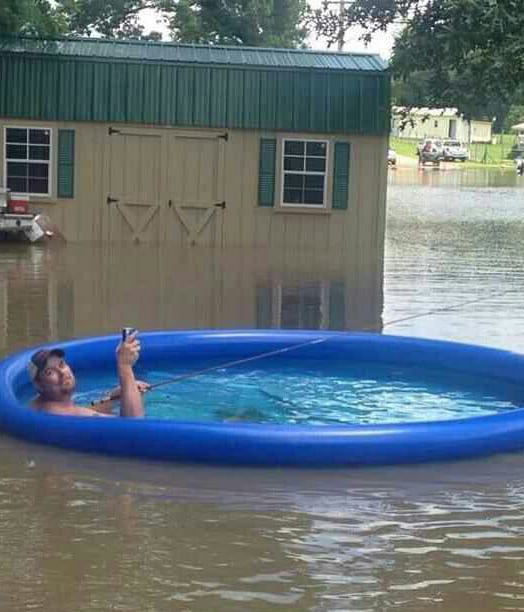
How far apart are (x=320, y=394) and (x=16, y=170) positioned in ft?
39.6

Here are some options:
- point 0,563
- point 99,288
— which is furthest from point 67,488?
point 99,288

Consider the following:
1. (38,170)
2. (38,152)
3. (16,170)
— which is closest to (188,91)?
(38,152)

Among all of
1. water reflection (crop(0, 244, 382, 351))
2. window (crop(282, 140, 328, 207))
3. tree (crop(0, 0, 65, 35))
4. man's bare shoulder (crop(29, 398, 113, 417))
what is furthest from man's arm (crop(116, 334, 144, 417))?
tree (crop(0, 0, 65, 35))

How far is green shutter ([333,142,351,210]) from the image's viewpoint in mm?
20328

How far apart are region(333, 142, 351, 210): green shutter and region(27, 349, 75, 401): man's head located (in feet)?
44.2

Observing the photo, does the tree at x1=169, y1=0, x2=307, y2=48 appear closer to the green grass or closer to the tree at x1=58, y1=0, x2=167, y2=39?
the tree at x1=58, y1=0, x2=167, y2=39

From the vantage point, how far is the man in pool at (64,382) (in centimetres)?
707

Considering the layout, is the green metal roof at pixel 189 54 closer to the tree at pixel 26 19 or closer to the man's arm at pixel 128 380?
the tree at pixel 26 19

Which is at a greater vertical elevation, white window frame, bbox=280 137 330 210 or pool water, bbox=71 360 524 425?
white window frame, bbox=280 137 330 210

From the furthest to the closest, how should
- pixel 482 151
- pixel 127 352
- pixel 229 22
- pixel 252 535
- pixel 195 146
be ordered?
pixel 482 151 → pixel 229 22 → pixel 195 146 → pixel 127 352 → pixel 252 535

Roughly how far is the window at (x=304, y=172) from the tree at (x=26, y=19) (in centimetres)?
493

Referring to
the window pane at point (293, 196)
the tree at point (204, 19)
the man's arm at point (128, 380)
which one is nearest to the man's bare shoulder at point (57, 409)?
the man's arm at point (128, 380)

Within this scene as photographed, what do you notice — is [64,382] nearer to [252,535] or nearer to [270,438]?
[270,438]

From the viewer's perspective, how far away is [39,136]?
20078mm
